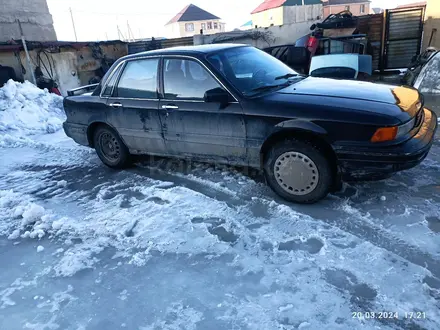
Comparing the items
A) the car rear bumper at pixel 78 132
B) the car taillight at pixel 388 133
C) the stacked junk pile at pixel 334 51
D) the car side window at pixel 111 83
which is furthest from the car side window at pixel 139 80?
the stacked junk pile at pixel 334 51

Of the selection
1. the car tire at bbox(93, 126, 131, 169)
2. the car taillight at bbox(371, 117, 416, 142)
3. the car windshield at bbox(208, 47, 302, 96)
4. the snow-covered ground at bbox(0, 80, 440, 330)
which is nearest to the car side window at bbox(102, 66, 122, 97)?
the car tire at bbox(93, 126, 131, 169)

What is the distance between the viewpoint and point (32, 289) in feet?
8.68

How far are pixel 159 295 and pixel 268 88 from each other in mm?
2438

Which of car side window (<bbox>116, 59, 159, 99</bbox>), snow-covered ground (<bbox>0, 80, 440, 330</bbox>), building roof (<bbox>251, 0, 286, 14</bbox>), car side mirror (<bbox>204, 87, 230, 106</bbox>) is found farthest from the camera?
building roof (<bbox>251, 0, 286, 14</bbox>)

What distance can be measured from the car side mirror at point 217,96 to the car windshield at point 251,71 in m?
0.17

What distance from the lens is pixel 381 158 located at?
2977mm

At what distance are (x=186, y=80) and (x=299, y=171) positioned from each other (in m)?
1.73

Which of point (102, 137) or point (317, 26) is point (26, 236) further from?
point (317, 26)

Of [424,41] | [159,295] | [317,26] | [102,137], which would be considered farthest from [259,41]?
[159,295]

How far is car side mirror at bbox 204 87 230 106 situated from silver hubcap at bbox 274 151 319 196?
854 millimetres

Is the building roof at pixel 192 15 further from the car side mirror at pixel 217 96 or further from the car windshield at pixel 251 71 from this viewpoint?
the car side mirror at pixel 217 96

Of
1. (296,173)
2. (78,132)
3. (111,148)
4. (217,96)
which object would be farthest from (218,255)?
(78,132)

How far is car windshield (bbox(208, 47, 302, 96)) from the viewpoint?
12.1 ft

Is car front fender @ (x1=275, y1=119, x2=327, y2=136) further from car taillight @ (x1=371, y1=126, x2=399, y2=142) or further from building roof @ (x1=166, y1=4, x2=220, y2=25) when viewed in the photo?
building roof @ (x1=166, y1=4, x2=220, y2=25)
